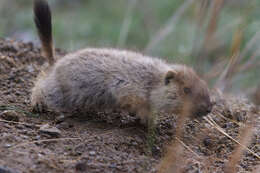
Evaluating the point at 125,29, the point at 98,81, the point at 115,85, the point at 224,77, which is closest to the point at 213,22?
the point at 224,77

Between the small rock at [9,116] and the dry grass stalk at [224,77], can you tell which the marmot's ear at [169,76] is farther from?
the small rock at [9,116]

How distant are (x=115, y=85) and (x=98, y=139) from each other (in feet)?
2.36

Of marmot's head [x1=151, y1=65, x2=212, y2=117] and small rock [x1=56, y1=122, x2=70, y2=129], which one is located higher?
marmot's head [x1=151, y1=65, x2=212, y2=117]

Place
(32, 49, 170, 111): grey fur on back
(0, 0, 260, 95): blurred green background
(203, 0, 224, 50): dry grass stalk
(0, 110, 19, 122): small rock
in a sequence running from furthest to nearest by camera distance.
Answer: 1. (0, 0, 260, 95): blurred green background
2. (203, 0, 224, 50): dry grass stalk
3. (32, 49, 170, 111): grey fur on back
4. (0, 110, 19, 122): small rock

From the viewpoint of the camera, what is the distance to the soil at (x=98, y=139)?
123 inches

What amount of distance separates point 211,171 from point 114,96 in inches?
50.4

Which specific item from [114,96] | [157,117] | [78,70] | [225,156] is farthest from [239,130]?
[78,70]

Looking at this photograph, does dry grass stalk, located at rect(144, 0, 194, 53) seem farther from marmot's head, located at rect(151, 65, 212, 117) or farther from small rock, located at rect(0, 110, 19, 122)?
small rock, located at rect(0, 110, 19, 122)

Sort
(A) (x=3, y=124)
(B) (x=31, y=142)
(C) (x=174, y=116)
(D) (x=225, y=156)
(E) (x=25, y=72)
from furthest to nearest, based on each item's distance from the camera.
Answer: (E) (x=25, y=72) → (C) (x=174, y=116) → (D) (x=225, y=156) → (A) (x=3, y=124) → (B) (x=31, y=142)

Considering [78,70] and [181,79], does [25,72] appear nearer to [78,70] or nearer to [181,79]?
[78,70]

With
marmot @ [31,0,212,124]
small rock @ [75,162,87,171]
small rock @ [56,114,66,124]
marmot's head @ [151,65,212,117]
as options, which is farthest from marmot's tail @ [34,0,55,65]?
small rock @ [75,162,87,171]

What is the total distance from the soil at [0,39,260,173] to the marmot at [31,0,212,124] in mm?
187

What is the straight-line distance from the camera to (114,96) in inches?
162

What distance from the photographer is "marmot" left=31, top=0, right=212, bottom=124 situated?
4.06 metres
